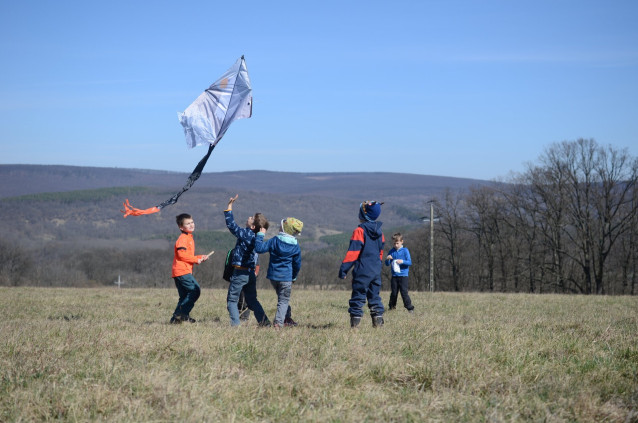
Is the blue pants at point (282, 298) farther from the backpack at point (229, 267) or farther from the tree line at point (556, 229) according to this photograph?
the tree line at point (556, 229)

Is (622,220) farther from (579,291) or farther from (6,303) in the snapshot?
(6,303)

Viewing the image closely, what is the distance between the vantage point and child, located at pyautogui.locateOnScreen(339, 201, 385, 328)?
30.1 feet

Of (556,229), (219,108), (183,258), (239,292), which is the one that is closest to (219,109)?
(219,108)

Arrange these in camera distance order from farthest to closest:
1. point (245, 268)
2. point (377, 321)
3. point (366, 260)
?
1. point (245, 268)
2. point (377, 321)
3. point (366, 260)

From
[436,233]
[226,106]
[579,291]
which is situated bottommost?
[579,291]

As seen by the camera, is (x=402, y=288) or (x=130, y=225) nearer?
(x=402, y=288)

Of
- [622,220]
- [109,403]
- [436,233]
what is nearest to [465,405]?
[109,403]

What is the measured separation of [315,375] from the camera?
5.52m

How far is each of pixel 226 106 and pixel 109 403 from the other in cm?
622

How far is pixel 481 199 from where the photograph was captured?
62.4 meters

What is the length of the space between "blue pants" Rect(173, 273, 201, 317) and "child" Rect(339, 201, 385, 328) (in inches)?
99.3

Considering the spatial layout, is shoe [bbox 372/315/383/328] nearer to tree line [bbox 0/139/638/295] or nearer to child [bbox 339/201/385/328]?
child [bbox 339/201/385/328]

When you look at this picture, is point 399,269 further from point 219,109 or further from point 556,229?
point 556,229

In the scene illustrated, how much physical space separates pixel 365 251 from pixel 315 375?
3.88 meters
